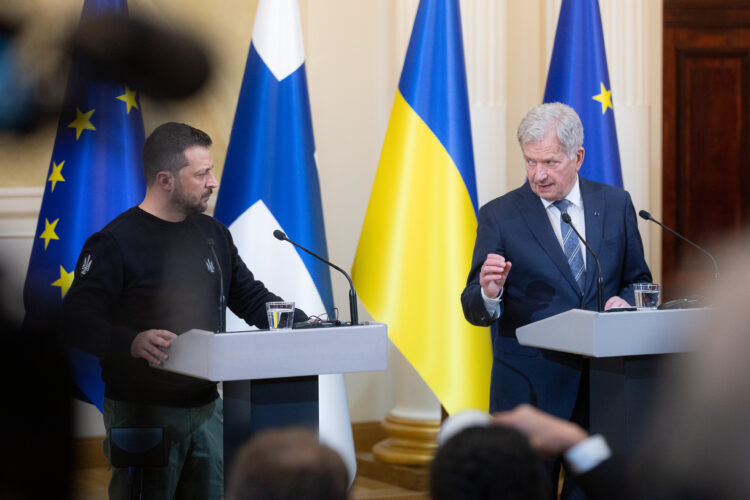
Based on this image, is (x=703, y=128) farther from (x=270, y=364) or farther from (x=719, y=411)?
(x=719, y=411)

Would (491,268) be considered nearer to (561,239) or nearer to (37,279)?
(561,239)

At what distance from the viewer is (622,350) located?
8.29 feet

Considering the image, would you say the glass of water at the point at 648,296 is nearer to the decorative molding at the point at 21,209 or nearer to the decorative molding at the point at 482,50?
the decorative molding at the point at 482,50

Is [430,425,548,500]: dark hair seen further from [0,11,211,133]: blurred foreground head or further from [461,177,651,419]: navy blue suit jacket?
[0,11,211,133]: blurred foreground head

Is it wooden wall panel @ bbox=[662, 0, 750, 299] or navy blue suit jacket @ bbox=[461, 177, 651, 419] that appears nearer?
navy blue suit jacket @ bbox=[461, 177, 651, 419]

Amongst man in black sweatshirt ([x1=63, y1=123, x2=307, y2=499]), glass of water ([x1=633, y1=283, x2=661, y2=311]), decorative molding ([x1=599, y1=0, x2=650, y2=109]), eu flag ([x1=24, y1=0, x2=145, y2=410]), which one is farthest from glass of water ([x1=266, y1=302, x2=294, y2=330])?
decorative molding ([x1=599, y1=0, x2=650, y2=109])

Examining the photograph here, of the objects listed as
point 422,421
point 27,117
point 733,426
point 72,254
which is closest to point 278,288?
point 72,254

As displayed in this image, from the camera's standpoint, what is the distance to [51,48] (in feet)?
14.7

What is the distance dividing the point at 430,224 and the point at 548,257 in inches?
39.0

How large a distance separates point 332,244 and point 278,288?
152cm

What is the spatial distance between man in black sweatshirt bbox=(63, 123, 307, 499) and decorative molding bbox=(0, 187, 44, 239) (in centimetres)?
205

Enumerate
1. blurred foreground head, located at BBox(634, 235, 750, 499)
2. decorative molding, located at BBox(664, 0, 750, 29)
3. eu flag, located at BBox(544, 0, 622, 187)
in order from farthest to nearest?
decorative molding, located at BBox(664, 0, 750, 29) → eu flag, located at BBox(544, 0, 622, 187) → blurred foreground head, located at BBox(634, 235, 750, 499)

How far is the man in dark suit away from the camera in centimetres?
295

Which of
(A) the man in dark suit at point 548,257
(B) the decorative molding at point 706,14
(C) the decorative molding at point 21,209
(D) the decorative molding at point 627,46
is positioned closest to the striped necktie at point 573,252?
(A) the man in dark suit at point 548,257
